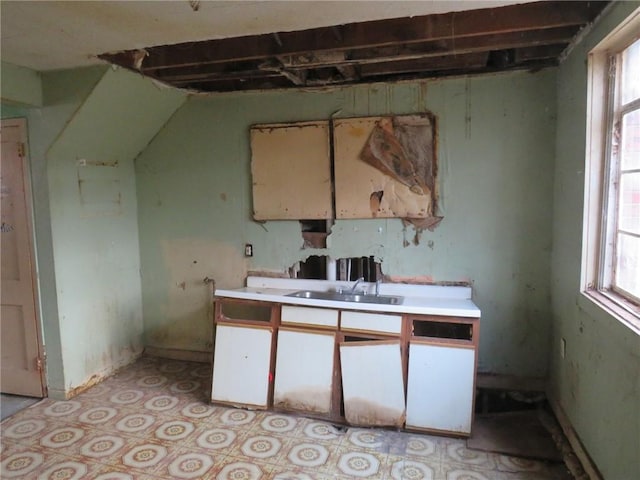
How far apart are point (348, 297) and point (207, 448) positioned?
1409 mm

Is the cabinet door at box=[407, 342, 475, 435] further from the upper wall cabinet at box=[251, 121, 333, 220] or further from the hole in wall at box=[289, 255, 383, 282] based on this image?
the upper wall cabinet at box=[251, 121, 333, 220]

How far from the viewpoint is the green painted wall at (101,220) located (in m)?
3.11

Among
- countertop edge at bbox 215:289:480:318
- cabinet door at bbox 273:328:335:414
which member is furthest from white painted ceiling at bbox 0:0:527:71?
cabinet door at bbox 273:328:335:414

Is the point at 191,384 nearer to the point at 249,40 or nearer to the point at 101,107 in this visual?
the point at 101,107

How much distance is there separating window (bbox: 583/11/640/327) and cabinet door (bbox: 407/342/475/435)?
87 cm

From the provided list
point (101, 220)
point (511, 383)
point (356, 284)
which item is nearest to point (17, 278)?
point (101, 220)

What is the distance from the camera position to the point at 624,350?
5.84ft

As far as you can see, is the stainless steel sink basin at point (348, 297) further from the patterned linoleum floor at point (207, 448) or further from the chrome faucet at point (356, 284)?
the patterned linoleum floor at point (207, 448)

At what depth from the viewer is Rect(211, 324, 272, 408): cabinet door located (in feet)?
9.90

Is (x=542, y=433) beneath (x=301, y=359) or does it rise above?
beneath

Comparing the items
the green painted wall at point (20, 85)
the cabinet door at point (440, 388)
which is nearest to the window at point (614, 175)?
the cabinet door at point (440, 388)

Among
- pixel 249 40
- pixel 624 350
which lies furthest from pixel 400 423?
pixel 249 40

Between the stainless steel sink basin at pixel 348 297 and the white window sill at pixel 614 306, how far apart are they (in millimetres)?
1190

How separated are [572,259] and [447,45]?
1483 mm
